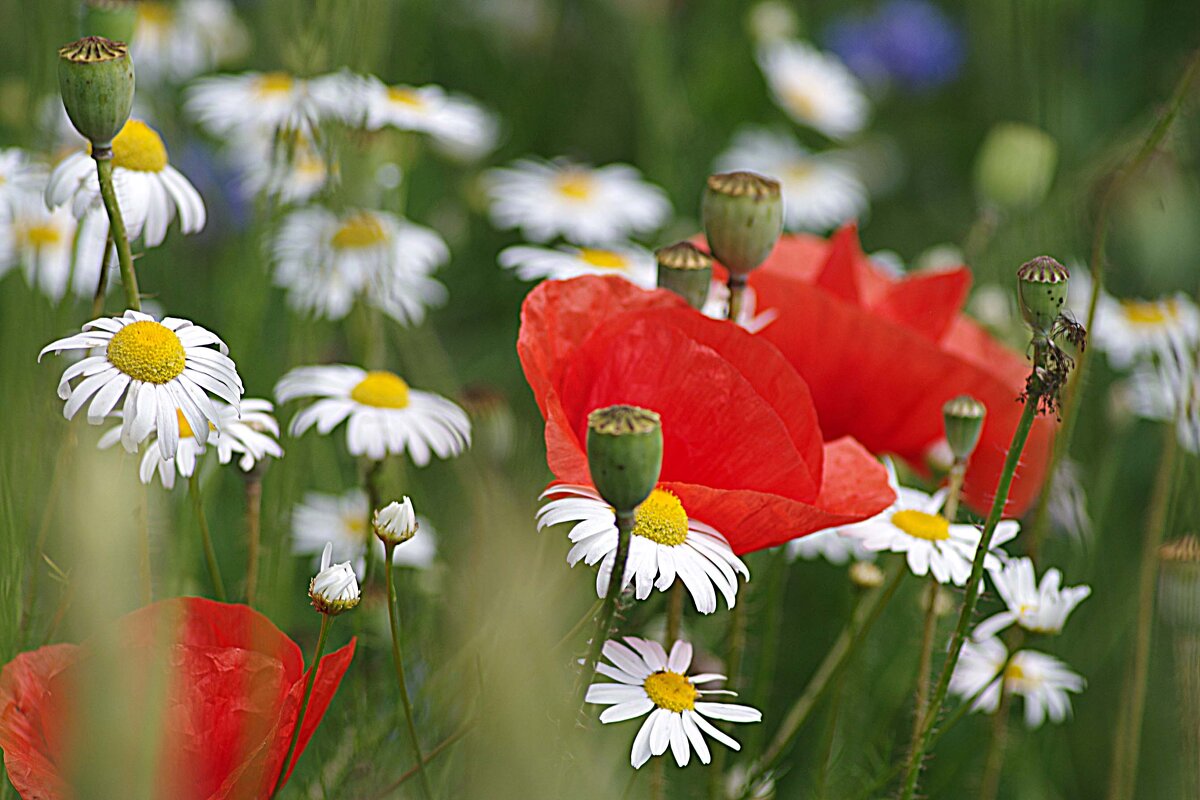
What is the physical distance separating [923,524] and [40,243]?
1.00 ft

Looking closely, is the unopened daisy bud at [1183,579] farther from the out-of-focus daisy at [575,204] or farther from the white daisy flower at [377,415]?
the out-of-focus daisy at [575,204]

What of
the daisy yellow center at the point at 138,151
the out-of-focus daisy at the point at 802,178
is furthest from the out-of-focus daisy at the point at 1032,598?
the out-of-focus daisy at the point at 802,178

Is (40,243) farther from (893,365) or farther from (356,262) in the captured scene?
(893,365)

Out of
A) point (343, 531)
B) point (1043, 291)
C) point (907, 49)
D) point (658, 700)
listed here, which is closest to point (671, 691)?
point (658, 700)

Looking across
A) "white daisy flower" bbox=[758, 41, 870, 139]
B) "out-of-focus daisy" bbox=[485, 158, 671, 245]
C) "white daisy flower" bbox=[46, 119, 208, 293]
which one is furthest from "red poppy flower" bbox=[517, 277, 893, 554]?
"white daisy flower" bbox=[758, 41, 870, 139]

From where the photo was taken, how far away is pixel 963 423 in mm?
305

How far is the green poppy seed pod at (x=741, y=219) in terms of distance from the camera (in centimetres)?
30

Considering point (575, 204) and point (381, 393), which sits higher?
point (575, 204)

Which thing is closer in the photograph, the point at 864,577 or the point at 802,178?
the point at 864,577

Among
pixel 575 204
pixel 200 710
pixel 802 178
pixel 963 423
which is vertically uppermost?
pixel 802 178

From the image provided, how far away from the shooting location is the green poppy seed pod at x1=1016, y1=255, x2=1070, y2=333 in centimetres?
24

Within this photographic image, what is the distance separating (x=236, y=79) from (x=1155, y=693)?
500 mm

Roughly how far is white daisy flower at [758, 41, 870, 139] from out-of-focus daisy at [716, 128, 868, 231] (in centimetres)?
2

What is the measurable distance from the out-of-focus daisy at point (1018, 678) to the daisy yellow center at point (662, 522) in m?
0.15
